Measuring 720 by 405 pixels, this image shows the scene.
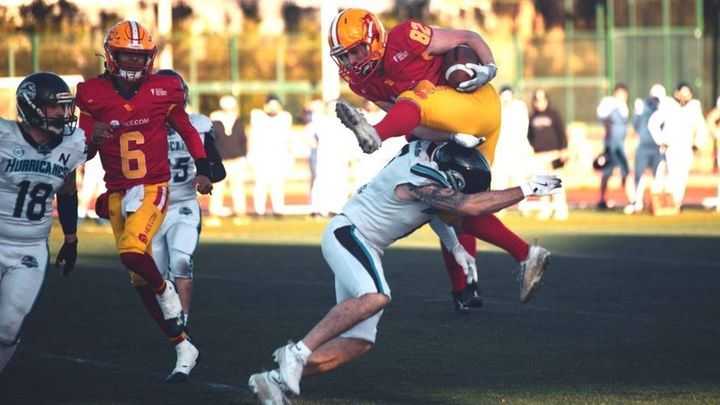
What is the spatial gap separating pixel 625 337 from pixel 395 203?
108 inches

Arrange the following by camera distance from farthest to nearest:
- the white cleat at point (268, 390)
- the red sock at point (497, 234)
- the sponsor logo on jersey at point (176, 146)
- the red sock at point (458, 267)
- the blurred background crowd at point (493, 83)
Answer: the blurred background crowd at point (493, 83) → the red sock at point (458, 267) → the sponsor logo on jersey at point (176, 146) → the red sock at point (497, 234) → the white cleat at point (268, 390)

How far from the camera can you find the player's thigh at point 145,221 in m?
8.05

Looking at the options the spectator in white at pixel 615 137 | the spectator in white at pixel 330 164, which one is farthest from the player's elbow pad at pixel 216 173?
the spectator in white at pixel 615 137

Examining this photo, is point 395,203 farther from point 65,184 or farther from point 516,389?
point 65,184

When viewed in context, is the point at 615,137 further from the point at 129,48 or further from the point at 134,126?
the point at 129,48

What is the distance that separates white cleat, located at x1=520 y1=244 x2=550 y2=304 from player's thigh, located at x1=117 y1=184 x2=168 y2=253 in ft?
7.18

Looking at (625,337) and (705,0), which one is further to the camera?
(705,0)

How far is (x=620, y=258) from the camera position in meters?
14.2

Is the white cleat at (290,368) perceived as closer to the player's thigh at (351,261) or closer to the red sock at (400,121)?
the player's thigh at (351,261)

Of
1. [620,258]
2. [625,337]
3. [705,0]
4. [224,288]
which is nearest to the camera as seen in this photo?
[625,337]

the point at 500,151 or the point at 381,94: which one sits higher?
the point at 381,94

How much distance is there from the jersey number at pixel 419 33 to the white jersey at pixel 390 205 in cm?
111

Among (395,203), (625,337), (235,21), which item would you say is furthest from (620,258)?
(235,21)

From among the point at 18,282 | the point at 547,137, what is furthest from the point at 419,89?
the point at 547,137
